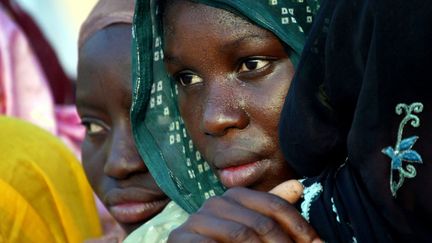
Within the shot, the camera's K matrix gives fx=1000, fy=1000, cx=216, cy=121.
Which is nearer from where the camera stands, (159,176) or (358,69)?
(358,69)

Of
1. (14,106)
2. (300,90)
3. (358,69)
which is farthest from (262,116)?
(14,106)

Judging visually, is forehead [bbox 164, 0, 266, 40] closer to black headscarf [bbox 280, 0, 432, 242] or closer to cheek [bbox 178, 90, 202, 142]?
cheek [bbox 178, 90, 202, 142]

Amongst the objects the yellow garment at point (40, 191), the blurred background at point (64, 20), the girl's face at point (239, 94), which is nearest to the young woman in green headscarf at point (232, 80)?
the girl's face at point (239, 94)

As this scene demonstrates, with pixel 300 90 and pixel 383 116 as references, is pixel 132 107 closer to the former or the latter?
pixel 300 90

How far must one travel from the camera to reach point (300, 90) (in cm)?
188

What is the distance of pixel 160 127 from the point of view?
2.53 m

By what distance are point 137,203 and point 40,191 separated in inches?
19.1

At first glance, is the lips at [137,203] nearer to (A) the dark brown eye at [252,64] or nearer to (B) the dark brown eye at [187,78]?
A: (B) the dark brown eye at [187,78]

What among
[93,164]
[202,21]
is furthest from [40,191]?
[202,21]

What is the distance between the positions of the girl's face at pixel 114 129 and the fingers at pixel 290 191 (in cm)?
82

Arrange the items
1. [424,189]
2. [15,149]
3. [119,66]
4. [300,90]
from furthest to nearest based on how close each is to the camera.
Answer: [15,149] → [119,66] → [300,90] → [424,189]

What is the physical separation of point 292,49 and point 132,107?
1.73 feet

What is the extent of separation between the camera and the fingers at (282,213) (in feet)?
6.05

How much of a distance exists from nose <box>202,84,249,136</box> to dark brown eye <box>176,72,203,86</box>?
11 cm
